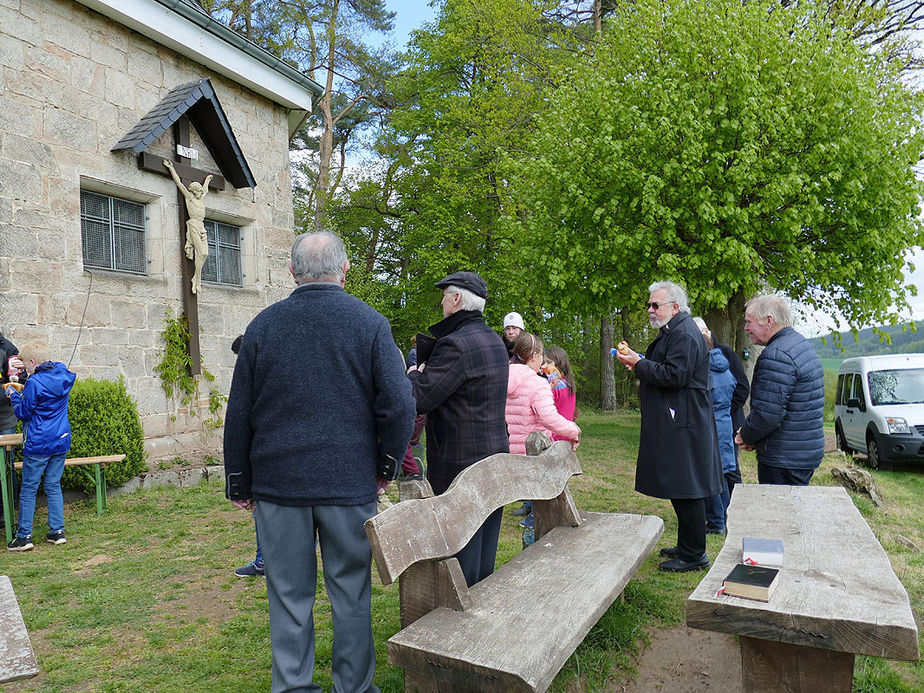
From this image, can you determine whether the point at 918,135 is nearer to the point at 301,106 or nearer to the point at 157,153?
the point at 301,106

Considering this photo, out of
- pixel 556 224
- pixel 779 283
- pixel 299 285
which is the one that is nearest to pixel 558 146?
pixel 556 224

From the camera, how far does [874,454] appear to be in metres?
11.2

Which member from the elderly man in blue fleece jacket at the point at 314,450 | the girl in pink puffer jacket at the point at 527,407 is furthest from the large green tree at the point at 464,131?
the elderly man in blue fleece jacket at the point at 314,450

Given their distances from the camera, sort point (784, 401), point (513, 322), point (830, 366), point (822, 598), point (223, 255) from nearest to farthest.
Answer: point (822, 598), point (784, 401), point (513, 322), point (223, 255), point (830, 366)

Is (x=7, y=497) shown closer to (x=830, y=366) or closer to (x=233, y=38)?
(x=233, y=38)

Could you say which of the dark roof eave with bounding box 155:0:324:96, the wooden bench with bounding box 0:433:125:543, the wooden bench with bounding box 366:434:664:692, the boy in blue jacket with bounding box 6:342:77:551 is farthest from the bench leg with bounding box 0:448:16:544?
the dark roof eave with bounding box 155:0:324:96

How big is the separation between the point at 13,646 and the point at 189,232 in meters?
7.69

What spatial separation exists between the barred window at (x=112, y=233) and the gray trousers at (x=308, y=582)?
6603 mm

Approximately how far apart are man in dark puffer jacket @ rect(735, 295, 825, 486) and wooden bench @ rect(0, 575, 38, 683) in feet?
12.6

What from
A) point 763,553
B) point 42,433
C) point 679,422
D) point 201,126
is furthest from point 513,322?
point 201,126

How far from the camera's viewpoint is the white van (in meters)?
10.6

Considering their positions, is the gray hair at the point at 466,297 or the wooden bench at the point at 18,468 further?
the wooden bench at the point at 18,468

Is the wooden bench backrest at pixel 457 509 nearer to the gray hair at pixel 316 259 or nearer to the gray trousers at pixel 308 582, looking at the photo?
the gray trousers at pixel 308 582

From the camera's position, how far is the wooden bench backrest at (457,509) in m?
2.53
